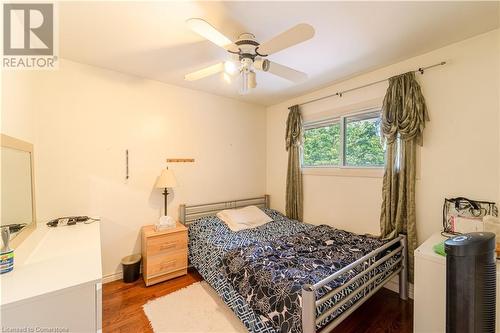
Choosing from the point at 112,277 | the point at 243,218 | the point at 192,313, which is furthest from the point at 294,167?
the point at 112,277

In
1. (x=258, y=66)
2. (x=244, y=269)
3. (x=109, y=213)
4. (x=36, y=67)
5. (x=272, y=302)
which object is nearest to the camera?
(x=272, y=302)

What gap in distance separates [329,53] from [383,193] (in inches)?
66.1

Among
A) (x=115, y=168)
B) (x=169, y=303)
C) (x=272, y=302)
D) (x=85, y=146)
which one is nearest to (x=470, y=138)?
(x=272, y=302)

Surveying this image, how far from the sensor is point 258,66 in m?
1.83

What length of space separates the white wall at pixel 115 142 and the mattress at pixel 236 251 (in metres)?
0.64

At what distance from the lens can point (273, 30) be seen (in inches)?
73.0

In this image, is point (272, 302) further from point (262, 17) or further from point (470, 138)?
point (470, 138)

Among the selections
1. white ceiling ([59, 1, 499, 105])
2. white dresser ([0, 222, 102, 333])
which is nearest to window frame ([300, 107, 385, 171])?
white ceiling ([59, 1, 499, 105])

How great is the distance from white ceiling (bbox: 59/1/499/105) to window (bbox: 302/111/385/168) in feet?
2.26

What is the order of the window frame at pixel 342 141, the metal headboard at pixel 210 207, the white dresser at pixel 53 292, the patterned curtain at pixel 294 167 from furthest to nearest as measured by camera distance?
1. the patterned curtain at pixel 294 167
2. the metal headboard at pixel 210 207
3. the window frame at pixel 342 141
4. the white dresser at pixel 53 292

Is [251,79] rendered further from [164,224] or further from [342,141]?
[164,224]

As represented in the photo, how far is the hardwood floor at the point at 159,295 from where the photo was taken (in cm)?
195

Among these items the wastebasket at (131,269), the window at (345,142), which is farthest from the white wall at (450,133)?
the wastebasket at (131,269)

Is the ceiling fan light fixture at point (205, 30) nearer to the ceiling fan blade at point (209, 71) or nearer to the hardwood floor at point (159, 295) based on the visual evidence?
the ceiling fan blade at point (209, 71)
